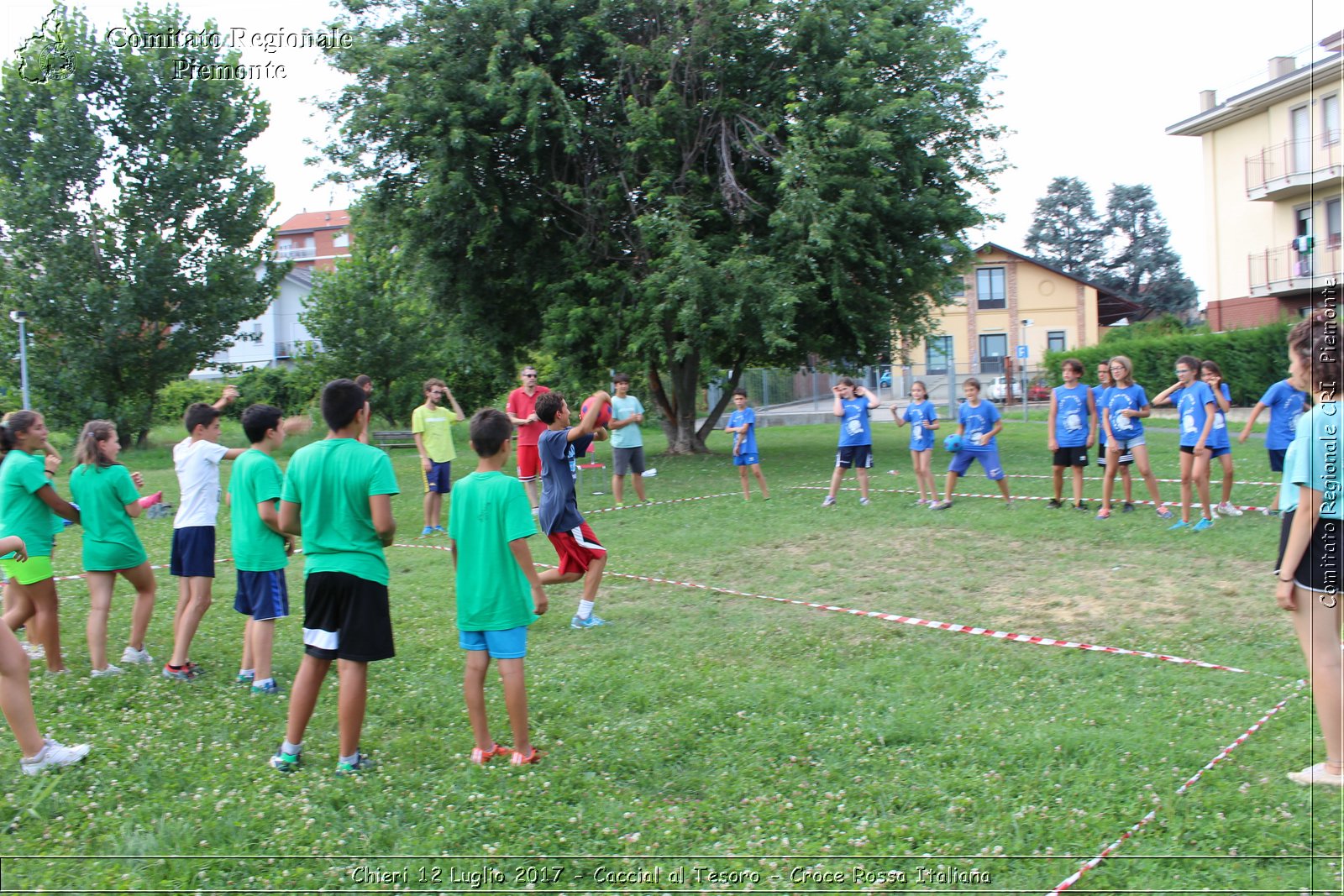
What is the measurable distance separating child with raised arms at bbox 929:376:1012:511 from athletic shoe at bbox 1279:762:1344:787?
26.9ft

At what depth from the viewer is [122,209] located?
22.8m

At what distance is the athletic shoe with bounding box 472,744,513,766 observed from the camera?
4.71 metres

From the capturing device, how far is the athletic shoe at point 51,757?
4516 millimetres

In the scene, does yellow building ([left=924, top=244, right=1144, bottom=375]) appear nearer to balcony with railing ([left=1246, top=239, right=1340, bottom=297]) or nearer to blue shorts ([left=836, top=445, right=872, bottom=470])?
balcony with railing ([left=1246, top=239, right=1340, bottom=297])

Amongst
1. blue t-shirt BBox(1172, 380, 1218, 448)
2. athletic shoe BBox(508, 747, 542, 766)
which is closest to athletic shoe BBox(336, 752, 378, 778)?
athletic shoe BBox(508, 747, 542, 766)

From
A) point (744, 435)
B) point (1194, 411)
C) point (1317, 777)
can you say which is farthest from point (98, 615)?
point (1194, 411)

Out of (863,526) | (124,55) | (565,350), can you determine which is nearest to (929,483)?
(863,526)

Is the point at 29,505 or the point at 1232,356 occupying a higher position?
the point at 1232,356

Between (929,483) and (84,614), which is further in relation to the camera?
(929,483)

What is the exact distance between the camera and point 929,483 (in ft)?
43.9

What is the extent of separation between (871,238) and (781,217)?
2.60 meters

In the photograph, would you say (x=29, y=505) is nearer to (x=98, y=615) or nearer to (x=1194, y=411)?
(x=98, y=615)

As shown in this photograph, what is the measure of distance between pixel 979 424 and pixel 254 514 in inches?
371

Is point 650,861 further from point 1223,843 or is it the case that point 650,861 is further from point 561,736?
point 1223,843
